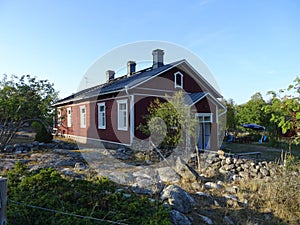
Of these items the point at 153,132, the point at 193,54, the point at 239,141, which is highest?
the point at 193,54

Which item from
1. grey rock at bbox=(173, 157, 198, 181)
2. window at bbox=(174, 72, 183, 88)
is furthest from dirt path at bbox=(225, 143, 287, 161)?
grey rock at bbox=(173, 157, 198, 181)

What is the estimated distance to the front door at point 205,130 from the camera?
12992mm

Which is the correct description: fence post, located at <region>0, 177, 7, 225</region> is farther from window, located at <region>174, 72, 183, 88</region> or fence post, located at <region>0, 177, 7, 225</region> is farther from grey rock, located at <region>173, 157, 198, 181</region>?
window, located at <region>174, 72, 183, 88</region>

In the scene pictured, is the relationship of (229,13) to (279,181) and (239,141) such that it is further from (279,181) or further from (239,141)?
(239,141)

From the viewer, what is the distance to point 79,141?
16844mm

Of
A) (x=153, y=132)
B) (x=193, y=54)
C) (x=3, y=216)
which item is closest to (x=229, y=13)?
(x=193, y=54)

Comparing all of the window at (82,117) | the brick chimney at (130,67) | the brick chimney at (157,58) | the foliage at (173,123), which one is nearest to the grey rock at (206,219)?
the foliage at (173,123)

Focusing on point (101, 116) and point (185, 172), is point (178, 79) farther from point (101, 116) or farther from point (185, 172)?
point (185, 172)

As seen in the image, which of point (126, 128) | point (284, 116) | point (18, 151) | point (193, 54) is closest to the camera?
point (284, 116)

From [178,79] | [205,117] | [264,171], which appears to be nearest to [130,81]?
[178,79]

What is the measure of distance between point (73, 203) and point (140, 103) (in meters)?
8.74

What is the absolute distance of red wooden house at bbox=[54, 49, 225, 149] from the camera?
11.9m

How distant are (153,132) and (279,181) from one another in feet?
19.1

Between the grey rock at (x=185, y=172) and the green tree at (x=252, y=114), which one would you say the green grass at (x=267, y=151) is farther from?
the green tree at (x=252, y=114)
